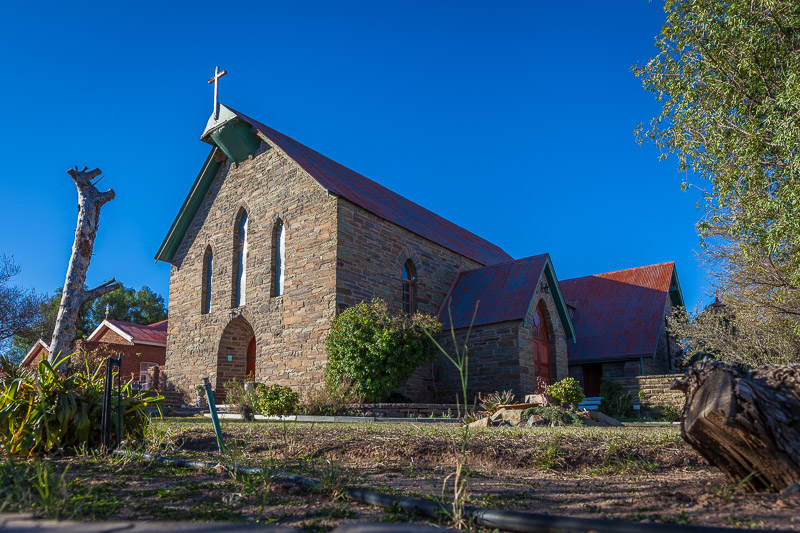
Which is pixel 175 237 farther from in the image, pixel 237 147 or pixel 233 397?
pixel 233 397

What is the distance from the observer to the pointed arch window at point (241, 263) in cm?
2100

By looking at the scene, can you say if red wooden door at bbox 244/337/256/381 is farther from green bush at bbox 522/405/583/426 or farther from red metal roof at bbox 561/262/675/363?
red metal roof at bbox 561/262/675/363

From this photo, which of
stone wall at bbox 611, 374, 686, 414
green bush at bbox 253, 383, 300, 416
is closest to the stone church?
stone wall at bbox 611, 374, 686, 414

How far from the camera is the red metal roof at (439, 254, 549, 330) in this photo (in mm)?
19391

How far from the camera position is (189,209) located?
23.3m

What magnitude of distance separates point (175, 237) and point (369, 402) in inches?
492

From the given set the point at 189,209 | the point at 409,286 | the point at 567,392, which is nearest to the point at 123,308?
the point at 189,209

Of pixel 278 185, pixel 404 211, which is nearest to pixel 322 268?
pixel 278 185

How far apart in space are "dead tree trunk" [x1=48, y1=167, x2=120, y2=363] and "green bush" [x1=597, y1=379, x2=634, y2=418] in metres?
16.4

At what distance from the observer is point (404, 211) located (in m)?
23.9

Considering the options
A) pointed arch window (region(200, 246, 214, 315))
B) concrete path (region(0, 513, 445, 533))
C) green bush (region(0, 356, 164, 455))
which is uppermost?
pointed arch window (region(200, 246, 214, 315))

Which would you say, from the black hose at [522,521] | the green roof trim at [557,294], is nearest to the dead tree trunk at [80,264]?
the black hose at [522,521]

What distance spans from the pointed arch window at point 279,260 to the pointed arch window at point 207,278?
12.0 ft

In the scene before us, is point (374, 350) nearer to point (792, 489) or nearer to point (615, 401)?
point (615, 401)
